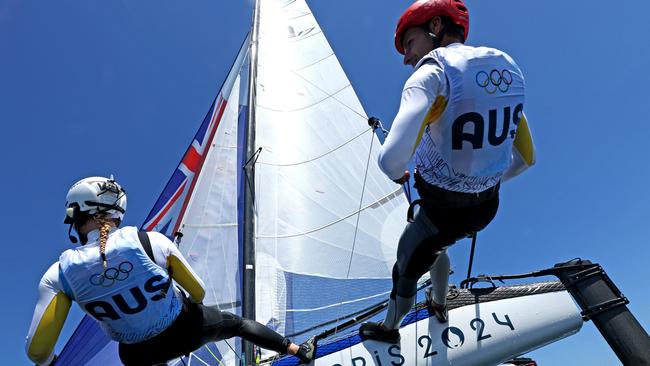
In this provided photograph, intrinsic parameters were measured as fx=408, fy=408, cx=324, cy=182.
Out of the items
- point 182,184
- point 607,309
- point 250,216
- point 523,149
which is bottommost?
point 607,309

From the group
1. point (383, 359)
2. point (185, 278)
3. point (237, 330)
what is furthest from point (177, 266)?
point (383, 359)

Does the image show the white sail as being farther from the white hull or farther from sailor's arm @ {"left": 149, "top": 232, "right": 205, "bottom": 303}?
sailor's arm @ {"left": 149, "top": 232, "right": 205, "bottom": 303}

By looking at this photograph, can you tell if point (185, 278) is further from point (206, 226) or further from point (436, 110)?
point (206, 226)

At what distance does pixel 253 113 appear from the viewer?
6.50 m

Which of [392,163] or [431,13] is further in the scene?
[431,13]

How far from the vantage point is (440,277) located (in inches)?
86.7

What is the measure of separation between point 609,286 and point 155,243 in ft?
6.96

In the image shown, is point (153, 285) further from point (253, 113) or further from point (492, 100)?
point (253, 113)

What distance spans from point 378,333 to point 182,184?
395 centimetres

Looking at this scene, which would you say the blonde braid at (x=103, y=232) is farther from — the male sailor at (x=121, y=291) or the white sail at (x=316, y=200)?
the white sail at (x=316, y=200)

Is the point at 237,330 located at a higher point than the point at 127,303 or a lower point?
higher

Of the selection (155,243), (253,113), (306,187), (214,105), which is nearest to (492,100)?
(155,243)

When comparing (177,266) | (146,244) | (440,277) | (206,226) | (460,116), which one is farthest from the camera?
(206,226)

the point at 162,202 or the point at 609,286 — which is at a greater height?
the point at 162,202
